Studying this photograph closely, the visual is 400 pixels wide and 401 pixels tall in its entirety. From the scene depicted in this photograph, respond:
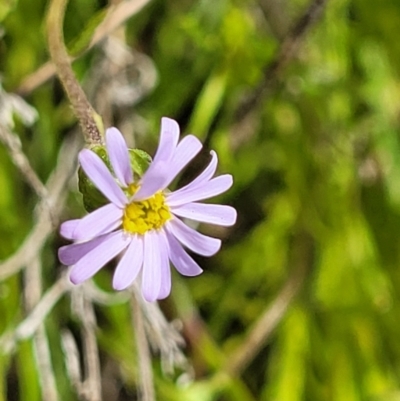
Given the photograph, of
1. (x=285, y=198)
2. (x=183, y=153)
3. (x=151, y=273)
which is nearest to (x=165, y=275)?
(x=151, y=273)

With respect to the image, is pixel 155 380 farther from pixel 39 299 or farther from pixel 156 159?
pixel 156 159

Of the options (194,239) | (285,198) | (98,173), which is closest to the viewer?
(98,173)

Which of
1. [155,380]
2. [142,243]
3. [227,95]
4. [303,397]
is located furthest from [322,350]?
[142,243]

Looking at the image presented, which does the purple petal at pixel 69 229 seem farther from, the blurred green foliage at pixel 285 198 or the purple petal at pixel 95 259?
the blurred green foliage at pixel 285 198

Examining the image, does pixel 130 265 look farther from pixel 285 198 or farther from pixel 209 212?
pixel 285 198

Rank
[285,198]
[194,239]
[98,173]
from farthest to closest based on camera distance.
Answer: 1. [285,198]
2. [194,239]
3. [98,173]

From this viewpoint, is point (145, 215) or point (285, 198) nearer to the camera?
point (145, 215)

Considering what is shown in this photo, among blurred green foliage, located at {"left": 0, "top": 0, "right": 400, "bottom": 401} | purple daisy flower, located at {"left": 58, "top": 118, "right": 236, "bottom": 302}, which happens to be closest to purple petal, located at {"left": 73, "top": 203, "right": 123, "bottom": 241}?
purple daisy flower, located at {"left": 58, "top": 118, "right": 236, "bottom": 302}
